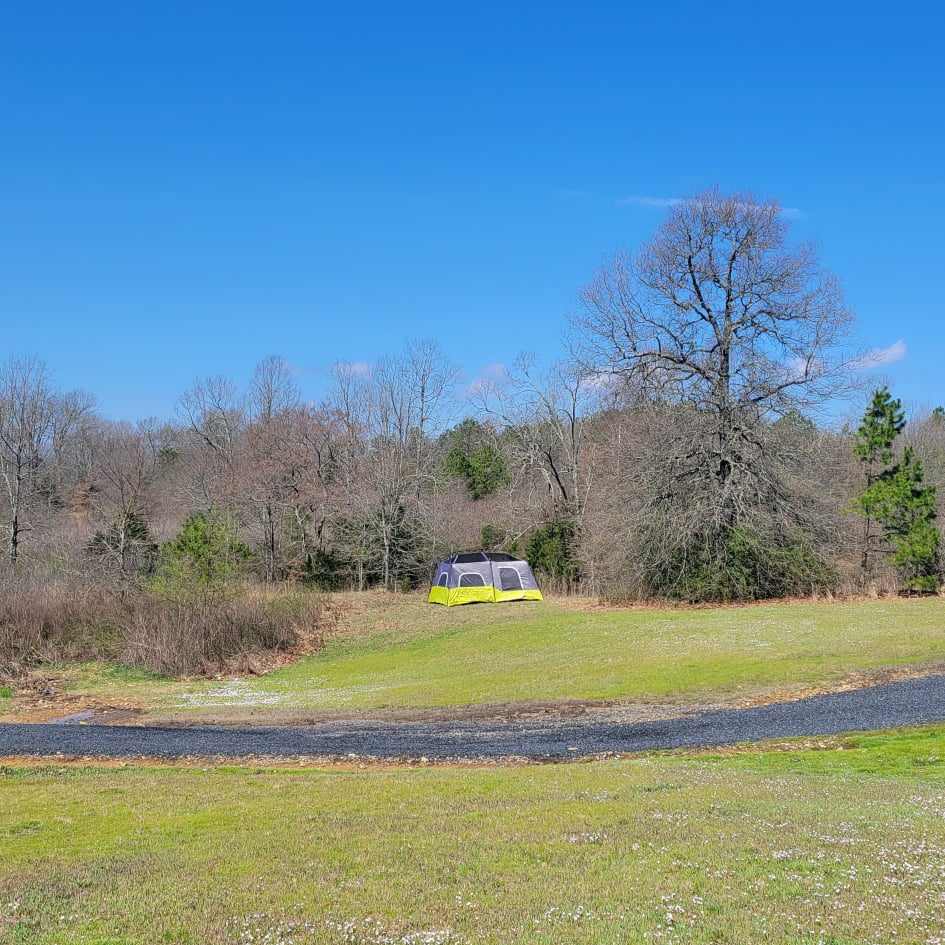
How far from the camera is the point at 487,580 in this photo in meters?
38.8

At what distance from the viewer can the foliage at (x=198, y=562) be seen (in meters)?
33.1

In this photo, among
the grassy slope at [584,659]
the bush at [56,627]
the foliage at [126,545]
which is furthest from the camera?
the foliage at [126,545]

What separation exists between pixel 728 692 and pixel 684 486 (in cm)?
1618

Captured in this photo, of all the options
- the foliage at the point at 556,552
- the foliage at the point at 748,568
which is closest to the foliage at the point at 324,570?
the foliage at the point at 556,552

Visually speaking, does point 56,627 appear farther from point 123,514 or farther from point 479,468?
point 479,468

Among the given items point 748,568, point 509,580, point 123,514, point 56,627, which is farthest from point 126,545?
point 748,568

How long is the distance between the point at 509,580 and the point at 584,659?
1480 centimetres

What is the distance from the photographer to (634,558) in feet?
115

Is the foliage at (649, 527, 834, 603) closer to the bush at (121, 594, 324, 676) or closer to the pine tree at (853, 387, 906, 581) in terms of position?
the pine tree at (853, 387, 906, 581)

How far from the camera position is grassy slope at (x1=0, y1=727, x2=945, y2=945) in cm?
→ 583

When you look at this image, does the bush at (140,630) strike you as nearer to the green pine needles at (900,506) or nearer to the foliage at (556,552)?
the foliage at (556,552)

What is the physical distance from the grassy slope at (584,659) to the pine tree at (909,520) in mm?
2476

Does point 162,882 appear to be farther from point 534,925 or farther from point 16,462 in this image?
point 16,462

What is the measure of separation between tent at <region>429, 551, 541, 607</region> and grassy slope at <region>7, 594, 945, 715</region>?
5020 millimetres
